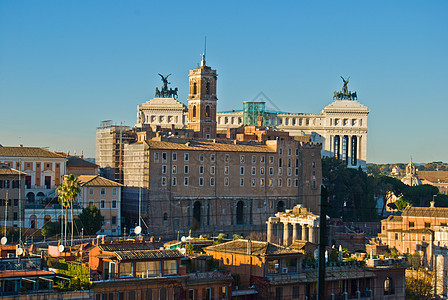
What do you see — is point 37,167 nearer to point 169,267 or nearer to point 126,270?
point 169,267

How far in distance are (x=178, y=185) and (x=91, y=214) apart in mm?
14605

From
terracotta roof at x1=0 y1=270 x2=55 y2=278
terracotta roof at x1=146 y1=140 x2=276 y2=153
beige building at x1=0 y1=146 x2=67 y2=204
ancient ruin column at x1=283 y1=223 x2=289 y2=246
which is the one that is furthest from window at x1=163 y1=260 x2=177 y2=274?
beige building at x1=0 y1=146 x2=67 y2=204

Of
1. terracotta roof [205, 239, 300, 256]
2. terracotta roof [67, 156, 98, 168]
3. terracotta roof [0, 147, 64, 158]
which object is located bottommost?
terracotta roof [205, 239, 300, 256]

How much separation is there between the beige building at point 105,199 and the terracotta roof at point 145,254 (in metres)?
45.9

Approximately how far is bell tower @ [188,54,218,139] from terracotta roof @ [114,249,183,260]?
232ft

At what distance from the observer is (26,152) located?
4063 inches

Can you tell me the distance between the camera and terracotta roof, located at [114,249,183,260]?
47.1m

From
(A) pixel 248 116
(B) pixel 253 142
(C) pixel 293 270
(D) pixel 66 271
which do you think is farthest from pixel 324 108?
(D) pixel 66 271

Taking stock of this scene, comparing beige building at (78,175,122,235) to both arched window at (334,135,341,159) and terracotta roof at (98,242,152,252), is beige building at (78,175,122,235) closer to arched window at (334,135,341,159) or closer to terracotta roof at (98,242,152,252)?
terracotta roof at (98,242,152,252)

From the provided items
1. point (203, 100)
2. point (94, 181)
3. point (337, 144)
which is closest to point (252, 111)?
point (337, 144)

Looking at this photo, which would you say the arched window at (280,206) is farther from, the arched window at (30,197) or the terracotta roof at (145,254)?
the terracotta roof at (145,254)

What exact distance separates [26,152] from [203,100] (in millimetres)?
26408

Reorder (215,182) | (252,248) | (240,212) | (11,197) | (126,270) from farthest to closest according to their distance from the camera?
(240,212) → (215,182) → (11,197) → (252,248) → (126,270)

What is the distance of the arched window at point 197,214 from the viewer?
10279cm
